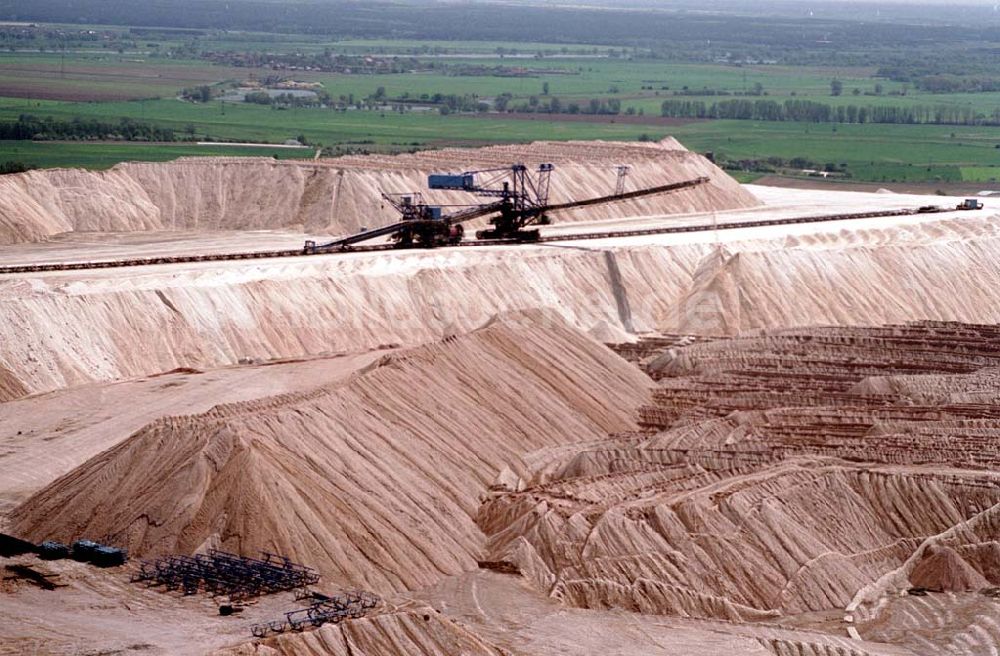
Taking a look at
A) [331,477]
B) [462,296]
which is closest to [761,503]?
[331,477]

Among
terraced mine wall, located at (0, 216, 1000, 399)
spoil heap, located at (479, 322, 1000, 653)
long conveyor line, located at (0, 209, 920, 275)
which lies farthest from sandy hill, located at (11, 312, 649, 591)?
long conveyor line, located at (0, 209, 920, 275)

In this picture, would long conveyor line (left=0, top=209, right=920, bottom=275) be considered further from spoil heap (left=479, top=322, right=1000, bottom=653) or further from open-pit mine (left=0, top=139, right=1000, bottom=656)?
spoil heap (left=479, top=322, right=1000, bottom=653)

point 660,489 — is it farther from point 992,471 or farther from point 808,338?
point 808,338

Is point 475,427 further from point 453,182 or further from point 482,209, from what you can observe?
point 453,182

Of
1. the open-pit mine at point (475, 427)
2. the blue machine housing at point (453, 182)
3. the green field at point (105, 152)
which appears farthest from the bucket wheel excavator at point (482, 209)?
the green field at point (105, 152)

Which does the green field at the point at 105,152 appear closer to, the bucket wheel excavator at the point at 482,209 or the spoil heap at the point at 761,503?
the bucket wheel excavator at the point at 482,209

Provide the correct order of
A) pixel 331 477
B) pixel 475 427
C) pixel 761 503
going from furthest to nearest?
pixel 475 427, pixel 761 503, pixel 331 477

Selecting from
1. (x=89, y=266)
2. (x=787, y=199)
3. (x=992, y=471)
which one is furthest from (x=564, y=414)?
(x=787, y=199)
